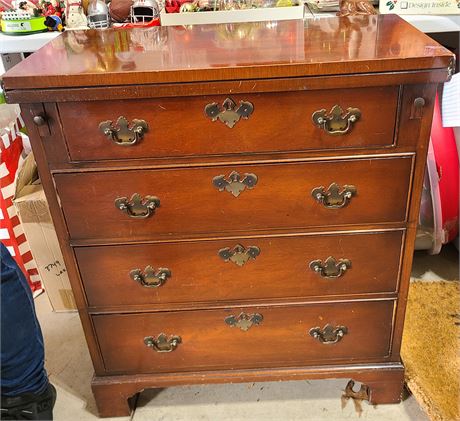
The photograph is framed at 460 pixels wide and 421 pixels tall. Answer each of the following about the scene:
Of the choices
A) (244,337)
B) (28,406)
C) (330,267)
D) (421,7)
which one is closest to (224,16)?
(421,7)

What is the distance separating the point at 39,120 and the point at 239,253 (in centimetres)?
52

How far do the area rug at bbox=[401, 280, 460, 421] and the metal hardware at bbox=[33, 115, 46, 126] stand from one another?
1163 mm

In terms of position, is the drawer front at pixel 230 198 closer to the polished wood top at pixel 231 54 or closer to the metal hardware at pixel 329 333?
the polished wood top at pixel 231 54

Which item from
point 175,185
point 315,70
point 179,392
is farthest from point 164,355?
point 315,70

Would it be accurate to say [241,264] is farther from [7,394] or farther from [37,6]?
[37,6]

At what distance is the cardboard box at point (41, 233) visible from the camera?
1.62m

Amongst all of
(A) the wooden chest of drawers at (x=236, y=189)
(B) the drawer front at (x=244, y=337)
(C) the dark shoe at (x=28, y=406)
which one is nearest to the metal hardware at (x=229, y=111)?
(A) the wooden chest of drawers at (x=236, y=189)

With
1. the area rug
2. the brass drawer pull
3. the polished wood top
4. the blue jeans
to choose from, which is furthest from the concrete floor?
the polished wood top

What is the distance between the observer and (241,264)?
3.93ft

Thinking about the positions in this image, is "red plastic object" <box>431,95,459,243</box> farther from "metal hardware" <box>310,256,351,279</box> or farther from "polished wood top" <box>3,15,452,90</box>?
"metal hardware" <box>310,256,351,279</box>

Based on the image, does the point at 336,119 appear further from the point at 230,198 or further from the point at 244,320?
the point at 244,320

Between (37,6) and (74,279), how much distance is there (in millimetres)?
993

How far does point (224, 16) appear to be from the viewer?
1.49 metres

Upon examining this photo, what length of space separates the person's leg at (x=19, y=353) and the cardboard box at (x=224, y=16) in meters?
0.84
